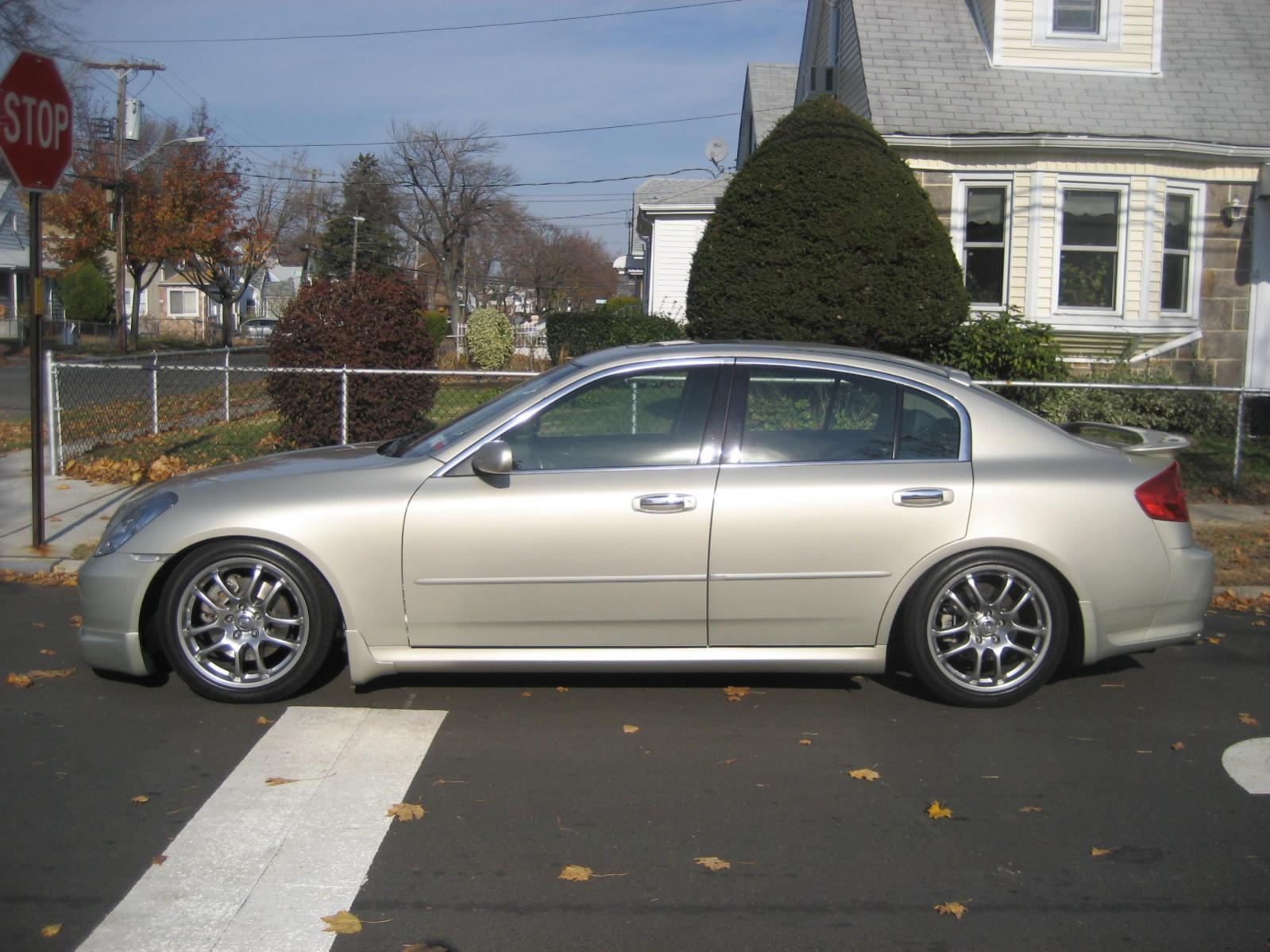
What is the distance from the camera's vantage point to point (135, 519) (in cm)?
544

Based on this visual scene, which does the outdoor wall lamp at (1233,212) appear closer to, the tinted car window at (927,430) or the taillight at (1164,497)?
the taillight at (1164,497)

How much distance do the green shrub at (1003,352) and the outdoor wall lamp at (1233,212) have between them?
4839 mm

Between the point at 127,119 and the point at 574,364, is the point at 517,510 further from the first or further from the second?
the point at 127,119

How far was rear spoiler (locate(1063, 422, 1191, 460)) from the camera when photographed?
227 inches

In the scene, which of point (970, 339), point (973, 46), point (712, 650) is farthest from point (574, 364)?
point (973, 46)

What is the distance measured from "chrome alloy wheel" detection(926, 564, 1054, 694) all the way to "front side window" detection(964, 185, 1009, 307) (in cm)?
1118

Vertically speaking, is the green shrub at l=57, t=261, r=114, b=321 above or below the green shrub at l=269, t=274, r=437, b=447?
above

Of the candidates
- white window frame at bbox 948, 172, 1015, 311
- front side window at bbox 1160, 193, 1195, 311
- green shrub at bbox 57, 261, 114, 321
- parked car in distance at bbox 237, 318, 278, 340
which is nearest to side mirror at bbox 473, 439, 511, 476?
white window frame at bbox 948, 172, 1015, 311

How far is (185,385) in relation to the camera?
68.2 ft

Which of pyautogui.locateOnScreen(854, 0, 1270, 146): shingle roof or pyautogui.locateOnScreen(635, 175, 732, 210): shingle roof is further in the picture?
pyautogui.locateOnScreen(635, 175, 732, 210): shingle roof

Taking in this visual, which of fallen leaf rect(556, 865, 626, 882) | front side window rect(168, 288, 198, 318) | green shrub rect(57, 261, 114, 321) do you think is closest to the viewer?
fallen leaf rect(556, 865, 626, 882)

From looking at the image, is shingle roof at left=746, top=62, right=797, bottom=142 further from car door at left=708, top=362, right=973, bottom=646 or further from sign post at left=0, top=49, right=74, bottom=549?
car door at left=708, top=362, right=973, bottom=646

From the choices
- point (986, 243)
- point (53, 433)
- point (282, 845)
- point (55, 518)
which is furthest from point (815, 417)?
point (986, 243)

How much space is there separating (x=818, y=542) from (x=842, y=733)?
818 mm
